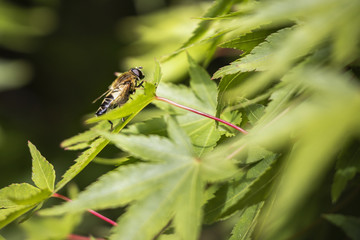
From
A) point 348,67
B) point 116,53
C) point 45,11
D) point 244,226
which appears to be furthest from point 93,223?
point 348,67

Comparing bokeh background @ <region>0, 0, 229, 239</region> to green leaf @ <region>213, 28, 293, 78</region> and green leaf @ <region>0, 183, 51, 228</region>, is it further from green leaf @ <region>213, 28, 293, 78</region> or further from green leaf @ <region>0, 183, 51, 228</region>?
green leaf @ <region>213, 28, 293, 78</region>

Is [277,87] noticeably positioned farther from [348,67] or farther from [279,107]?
Answer: [348,67]

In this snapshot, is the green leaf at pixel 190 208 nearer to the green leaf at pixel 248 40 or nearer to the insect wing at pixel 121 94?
the green leaf at pixel 248 40

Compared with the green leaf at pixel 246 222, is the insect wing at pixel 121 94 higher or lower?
higher

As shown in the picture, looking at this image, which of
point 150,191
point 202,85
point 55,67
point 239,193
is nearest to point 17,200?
point 150,191

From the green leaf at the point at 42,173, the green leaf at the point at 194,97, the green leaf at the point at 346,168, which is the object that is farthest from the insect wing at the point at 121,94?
the green leaf at the point at 346,168
